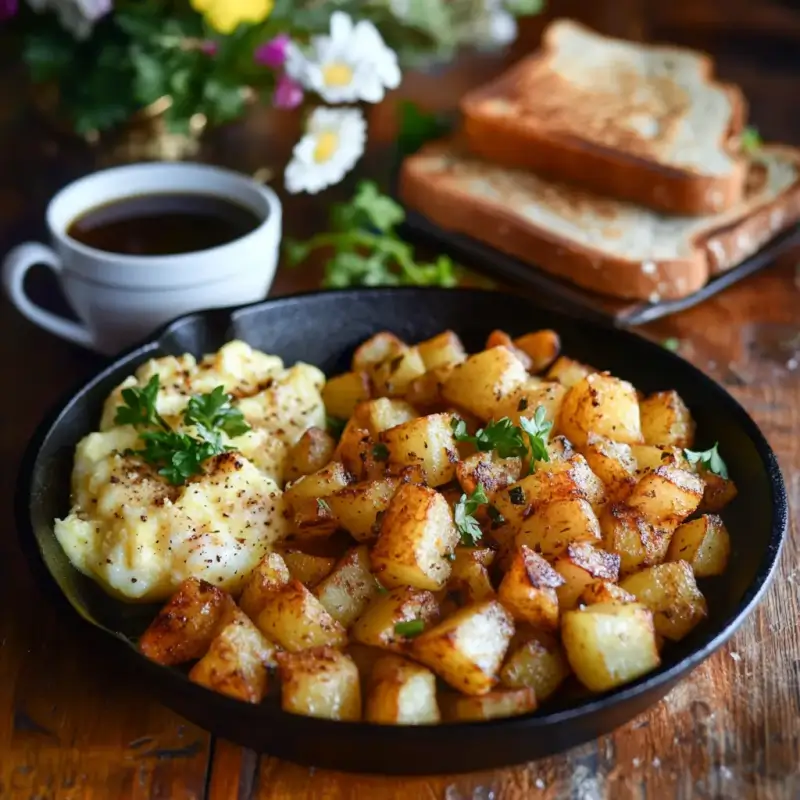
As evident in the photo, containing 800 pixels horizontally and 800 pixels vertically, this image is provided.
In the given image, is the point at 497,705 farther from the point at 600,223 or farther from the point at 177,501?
the point at 600,223

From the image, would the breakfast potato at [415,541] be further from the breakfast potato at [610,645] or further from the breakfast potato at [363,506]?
the breakfast potato at [610,645]

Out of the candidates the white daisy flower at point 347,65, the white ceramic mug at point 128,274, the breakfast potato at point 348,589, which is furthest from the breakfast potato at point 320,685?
the white daisy flower at point 347,65

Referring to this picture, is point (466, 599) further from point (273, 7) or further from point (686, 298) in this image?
point (273, 7)

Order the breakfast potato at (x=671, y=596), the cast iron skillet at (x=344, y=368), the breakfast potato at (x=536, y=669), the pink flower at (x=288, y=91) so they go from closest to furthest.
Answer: the cast iron skillet at (x=344, y=368)
the breakfast potato at (x=536, y=669)
the breakfast potato at (x=671, y=596)
the pink flower at (x=288, y=91)

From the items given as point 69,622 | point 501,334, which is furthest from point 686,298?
point 69,622

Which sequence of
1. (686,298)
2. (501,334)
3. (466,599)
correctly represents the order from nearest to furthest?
(466,599) < (501,334) < (686,298)

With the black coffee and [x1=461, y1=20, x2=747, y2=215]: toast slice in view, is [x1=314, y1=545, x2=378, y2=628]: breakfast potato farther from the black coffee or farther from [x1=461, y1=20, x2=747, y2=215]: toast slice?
[x1=461, y1=20, x2=747, y2=215]: toast slice

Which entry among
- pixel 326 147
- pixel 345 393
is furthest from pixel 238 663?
pixel 326 147
